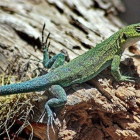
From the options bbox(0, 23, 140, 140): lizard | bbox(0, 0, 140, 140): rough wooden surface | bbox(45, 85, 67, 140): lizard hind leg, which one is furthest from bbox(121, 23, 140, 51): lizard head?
bbox(45, 85, 67, 140): lizard hind leg

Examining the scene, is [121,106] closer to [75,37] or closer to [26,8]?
[75,37]

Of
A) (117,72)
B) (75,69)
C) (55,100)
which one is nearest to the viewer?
(55,100)

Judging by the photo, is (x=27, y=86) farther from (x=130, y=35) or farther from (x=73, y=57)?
(x=130, y=35)

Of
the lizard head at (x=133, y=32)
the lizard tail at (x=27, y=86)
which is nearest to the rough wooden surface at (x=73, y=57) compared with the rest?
the lizard tail at (x=27, y=86)

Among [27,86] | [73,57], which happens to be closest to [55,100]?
[27,86]

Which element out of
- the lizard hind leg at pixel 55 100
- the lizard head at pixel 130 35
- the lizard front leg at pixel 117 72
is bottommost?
the lizard hind leg at pixel 55 100

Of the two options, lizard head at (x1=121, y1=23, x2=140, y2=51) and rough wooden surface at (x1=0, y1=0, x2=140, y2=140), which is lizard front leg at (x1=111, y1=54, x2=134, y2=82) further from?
lizard head at (x1=121, y1=23, x2=140, y2=51)

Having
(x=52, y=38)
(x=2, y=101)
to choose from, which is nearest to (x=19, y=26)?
(x=52, y=38)

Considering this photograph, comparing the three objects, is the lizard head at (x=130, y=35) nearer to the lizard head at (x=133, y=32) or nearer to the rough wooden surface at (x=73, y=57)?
the lizard head at (x=133, y=32)
